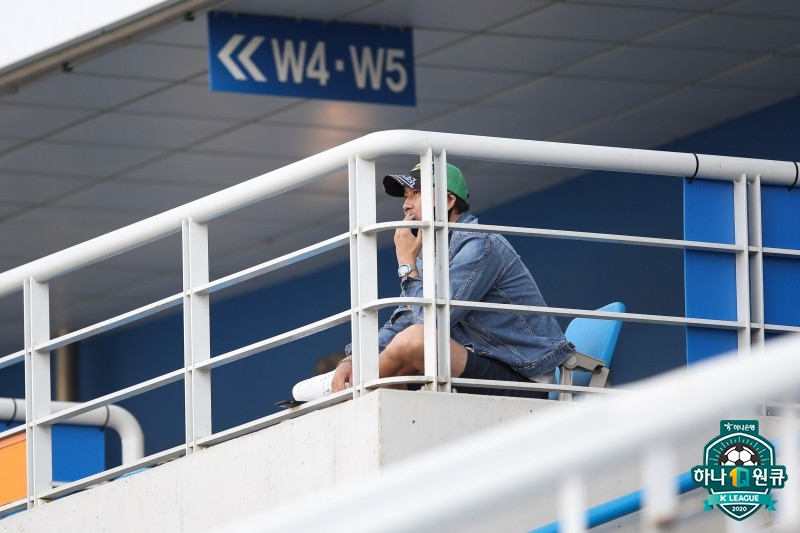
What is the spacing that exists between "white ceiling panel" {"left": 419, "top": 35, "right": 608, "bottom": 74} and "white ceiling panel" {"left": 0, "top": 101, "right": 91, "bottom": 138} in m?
2.15

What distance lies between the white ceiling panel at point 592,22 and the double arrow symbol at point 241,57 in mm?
1393

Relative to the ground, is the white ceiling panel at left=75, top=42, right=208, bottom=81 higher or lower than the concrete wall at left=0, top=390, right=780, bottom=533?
higher

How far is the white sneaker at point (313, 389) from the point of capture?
5.85 meters

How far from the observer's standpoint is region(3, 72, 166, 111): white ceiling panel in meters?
10.8

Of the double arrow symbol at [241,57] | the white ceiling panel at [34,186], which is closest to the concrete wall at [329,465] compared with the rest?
the double arrow symbol at [241,57]

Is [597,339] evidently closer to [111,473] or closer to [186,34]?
[111,473]

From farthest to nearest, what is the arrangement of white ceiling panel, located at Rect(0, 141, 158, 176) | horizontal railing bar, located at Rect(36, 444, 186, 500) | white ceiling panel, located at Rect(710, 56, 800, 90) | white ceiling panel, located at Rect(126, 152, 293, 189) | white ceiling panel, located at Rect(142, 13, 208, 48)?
1. white ceiling panel, located at Rect(126, 152, 293, 189)
2. white ceiling panel, located at Rect(0, 141, 158, 176)
3. white ceiling panel, located at Rect(710, 56, 800, 90)
4. white ceiling panel, located at Rect(142, 13, 208, 48)
5. horizontal railing bar, located at Rect(36, 444, 186, 500)

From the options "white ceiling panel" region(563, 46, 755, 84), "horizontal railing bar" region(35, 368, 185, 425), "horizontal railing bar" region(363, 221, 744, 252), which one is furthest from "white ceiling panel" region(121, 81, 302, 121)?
"horizontal railing bar" region(363, 221, 744, 252)

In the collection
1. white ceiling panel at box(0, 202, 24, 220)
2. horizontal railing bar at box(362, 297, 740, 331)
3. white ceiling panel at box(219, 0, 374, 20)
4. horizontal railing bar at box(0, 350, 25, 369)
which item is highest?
white ceiling panel at box(219, 0, 374, 20)

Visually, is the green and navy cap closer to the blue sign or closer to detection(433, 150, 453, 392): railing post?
detection(433, 150, 453, 392): railing post

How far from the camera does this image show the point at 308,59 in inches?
389

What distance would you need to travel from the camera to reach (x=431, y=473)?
235 centimetres

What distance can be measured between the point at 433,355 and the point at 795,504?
285cm

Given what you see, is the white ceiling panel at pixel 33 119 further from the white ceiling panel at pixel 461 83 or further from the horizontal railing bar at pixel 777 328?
the horizontal railing bar at pixel 777 328
